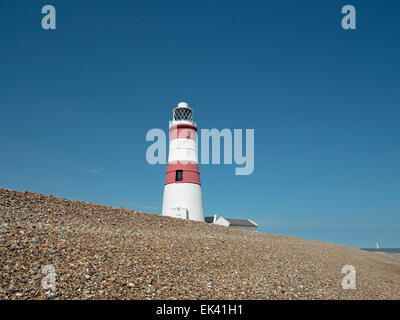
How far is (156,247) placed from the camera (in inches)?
445

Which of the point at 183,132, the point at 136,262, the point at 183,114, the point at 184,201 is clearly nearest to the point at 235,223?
the point at 184,201

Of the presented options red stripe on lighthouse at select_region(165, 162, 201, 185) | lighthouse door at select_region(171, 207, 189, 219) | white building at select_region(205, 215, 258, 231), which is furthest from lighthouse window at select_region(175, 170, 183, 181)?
white building at select_region(205, 215, 258, 231)

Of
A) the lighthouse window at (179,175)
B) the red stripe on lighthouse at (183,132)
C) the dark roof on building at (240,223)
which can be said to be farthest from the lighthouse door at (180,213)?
the dark roof on building at (240,223)

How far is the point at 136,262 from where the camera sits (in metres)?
9.44

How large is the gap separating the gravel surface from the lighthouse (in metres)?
11.1

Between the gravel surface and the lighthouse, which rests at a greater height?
the lighthouse

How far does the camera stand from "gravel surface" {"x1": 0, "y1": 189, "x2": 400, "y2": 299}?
757 centimetres

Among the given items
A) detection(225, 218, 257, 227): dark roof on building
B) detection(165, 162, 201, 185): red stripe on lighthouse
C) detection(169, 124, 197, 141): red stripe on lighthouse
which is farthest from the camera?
detection(225, 218, 257, 227): dark roof on building

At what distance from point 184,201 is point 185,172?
275 cm

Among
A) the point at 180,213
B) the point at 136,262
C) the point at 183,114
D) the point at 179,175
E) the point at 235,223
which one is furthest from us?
the point at 235,223

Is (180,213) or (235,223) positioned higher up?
(235,223)

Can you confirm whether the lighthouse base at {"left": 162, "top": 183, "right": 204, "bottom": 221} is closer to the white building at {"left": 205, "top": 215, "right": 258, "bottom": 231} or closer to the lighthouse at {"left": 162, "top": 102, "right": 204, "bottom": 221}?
the lighthouse at {"left": 162, "top": 102, "right": 204, "bottom": 221}

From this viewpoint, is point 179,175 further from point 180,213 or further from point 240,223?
point 240,223
